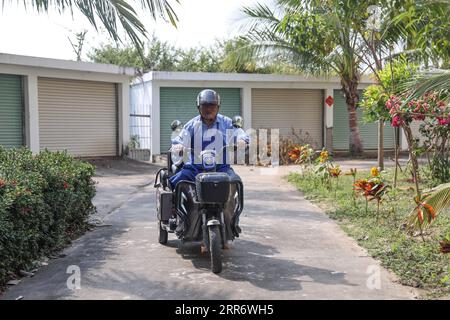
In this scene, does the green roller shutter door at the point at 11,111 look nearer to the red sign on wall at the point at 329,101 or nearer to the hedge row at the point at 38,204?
the hedge row at the point at 38,204

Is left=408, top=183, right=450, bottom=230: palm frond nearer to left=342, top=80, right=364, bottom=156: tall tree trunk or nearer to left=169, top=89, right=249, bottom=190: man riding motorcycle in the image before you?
left=169, top=89, right=249, bottom=190: man riding motorcycle

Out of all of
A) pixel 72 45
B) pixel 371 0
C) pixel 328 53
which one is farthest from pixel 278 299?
pixel 72 45

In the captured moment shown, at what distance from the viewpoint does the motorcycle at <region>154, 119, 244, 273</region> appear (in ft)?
17.3

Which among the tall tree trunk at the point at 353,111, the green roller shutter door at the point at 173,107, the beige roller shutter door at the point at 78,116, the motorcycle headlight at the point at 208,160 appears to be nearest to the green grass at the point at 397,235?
the motorcycle headlight at the point at 208,160

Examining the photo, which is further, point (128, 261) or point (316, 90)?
point (316, 90)

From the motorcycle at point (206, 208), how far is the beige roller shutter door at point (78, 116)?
11.2 m

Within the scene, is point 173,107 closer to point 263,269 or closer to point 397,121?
point 397,121

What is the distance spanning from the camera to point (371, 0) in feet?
30.6

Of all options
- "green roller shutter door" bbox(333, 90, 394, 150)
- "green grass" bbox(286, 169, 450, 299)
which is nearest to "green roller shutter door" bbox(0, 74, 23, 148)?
"green grass" bbox(286, 169, 450, 299)

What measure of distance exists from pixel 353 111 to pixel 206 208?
47.7 ft

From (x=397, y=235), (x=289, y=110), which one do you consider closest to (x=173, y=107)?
(x=289, y=110)
